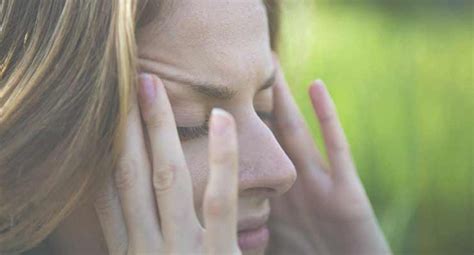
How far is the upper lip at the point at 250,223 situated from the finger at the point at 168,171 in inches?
7.7

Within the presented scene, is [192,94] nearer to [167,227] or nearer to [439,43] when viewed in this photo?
[167,227]

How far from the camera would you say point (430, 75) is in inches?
144

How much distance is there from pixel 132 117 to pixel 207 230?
0.23m

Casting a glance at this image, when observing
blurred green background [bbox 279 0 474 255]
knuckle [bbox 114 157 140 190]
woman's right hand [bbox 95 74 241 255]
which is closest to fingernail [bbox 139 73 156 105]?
woman's right hand [bbox 95 74 241 255]

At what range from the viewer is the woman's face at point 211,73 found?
1.67 meters

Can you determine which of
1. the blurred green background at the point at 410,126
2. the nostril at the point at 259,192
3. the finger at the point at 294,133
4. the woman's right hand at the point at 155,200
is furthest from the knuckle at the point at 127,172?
the blurred green background at the point at 410,126

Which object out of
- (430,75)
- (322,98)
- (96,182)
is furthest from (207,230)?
(430,75)

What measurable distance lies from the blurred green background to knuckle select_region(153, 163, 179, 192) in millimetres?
1324

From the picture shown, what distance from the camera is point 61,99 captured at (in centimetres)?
163

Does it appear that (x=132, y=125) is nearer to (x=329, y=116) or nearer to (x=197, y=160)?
(x=197, y=160)

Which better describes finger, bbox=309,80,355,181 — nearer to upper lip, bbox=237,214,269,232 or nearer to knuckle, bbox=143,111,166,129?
upper lip, bbox=237,214,269,232

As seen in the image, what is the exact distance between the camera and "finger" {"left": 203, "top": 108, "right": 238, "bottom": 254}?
152 centimetres

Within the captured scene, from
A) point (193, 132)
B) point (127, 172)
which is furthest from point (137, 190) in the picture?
point (193, 132)

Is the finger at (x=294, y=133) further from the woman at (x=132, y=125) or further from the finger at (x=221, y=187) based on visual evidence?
the finger at (x=221, y=187)
